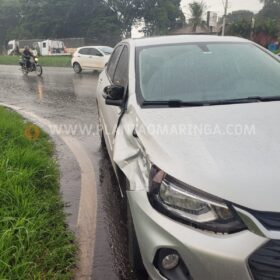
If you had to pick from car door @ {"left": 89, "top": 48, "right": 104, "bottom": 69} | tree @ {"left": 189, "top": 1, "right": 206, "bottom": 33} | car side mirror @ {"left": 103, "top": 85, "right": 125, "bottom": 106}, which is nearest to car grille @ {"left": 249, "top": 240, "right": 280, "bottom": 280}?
car side mirror @ {"left": 103, "top": 85, "right": 125, "bottom": 106}

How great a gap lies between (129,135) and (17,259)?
47.4 inches

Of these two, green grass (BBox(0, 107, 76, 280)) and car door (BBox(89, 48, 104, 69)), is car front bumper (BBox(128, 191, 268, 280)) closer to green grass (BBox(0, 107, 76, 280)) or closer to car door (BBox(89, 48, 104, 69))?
green grass (BBox(0, 107, 76, 280))

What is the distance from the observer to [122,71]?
3920 millimetres

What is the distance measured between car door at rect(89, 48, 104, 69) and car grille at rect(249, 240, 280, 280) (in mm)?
18104

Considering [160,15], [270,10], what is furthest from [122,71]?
[270,10]

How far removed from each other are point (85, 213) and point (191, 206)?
1.94 m

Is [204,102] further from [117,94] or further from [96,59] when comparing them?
[96,59]

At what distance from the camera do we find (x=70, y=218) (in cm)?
362

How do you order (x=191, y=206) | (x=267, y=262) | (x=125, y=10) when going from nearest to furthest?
(x=267, y=262), (x=191, y=206), (x=125, y=10)

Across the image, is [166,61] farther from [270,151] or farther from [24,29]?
[24,29]

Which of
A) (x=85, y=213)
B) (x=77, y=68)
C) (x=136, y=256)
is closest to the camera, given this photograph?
(x=136, y=256)

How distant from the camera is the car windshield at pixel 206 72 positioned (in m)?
3.16

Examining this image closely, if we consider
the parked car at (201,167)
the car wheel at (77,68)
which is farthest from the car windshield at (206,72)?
the car wheel at (77,68)

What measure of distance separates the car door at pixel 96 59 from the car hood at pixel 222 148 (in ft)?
55.6
